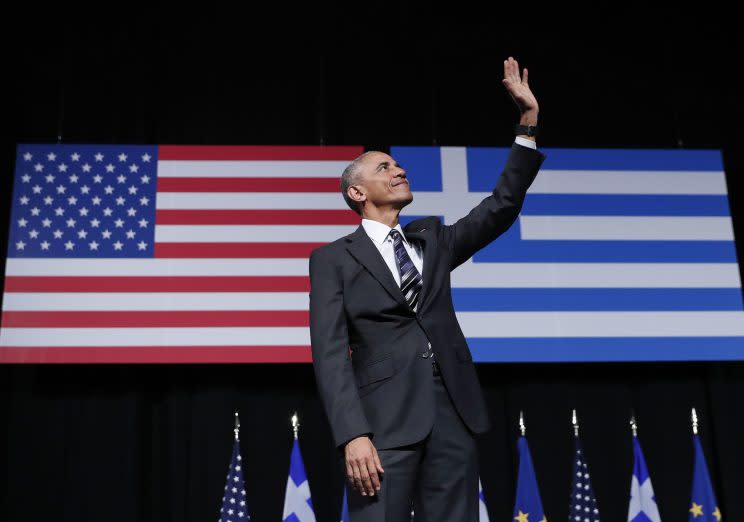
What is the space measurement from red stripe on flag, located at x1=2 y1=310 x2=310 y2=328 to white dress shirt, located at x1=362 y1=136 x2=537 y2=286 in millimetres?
1889

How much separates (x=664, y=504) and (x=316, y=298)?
9.39 ft

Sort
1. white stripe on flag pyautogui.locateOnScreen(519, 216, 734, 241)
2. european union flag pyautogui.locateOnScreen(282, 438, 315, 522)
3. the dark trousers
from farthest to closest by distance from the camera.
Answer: white stripe on flag pyautogui.locateOnScreen(519, 216, 734, 241)
european union flag pyautogui.locateOnScreen(282, 438, 315, 522)
the dark trousers

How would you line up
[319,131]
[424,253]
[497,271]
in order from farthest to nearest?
[319,131], [497,271], [424,253]

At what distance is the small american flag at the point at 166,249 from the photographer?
12.6 feet

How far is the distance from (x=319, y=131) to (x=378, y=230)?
8.06 ft

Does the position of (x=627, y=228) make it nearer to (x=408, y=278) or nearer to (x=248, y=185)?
(x=248, y=185)

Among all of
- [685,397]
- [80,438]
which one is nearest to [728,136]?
[685,397]

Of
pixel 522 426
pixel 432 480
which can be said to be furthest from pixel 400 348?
pixel 522 426

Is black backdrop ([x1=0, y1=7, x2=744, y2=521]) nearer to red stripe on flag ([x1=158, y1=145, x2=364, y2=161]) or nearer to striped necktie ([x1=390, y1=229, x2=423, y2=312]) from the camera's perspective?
red stripe on flag ([x1=158, y1=145, x2=364, y2=161])

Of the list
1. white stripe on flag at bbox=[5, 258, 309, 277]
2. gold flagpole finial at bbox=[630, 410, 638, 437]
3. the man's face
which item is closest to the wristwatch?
the man's face

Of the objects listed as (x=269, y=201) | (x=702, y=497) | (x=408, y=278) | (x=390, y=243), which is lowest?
(x=702, y=497)

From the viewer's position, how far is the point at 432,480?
171cm

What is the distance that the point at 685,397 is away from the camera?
4.18 meters

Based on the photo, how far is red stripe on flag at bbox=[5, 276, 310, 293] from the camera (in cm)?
388
